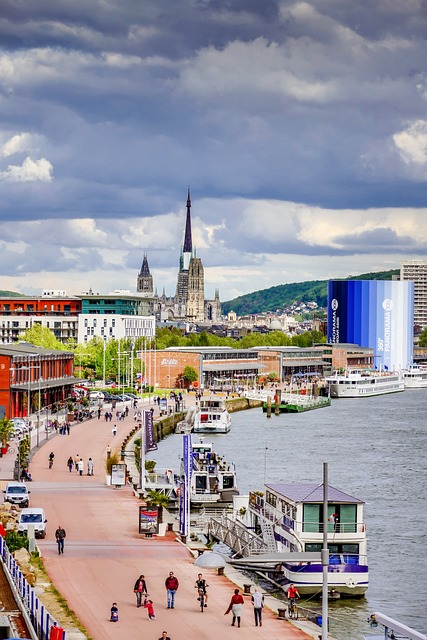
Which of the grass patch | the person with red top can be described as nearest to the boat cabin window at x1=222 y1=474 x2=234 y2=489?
the grass patch

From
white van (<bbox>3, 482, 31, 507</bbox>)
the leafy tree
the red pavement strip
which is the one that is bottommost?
the red pavement strip

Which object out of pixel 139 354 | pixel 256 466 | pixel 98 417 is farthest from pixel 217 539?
pixel 139 354

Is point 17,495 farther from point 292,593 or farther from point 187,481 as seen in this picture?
point 292,593

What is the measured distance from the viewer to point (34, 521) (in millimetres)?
47906

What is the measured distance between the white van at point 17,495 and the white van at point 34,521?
5254 mm

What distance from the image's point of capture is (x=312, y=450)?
98750mm

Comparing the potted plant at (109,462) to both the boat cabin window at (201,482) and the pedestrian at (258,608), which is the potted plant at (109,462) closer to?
the boat cabin window at (201,482)

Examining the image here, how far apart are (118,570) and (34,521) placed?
6.45m

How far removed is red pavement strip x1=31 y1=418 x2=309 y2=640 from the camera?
1387 inches

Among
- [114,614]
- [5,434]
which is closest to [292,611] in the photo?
[114,614]

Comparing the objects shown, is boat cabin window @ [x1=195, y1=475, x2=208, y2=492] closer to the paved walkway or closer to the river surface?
the river surface

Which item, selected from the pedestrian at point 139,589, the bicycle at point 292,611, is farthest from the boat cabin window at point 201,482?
the pedestrian at point 139,589

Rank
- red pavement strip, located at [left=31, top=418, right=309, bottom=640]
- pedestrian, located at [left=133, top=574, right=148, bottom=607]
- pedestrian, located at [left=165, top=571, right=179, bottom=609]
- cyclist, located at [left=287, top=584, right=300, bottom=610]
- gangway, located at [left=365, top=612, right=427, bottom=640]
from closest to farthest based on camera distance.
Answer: gangway, located at [left=365, top=612, right=427, bottom=640]
red pavement strip, located at [left=31, top=418, right=309, bottom=640]
pedestrian, located at [left=165, top=571, right=179, bottom=609]
pedestrian, located at [left=133, top=574, right=148, bottom=607]
cyclist, located at [left=287, top=584, right=300, bottom=610]

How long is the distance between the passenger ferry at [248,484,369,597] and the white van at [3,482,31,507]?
11.1 meters
